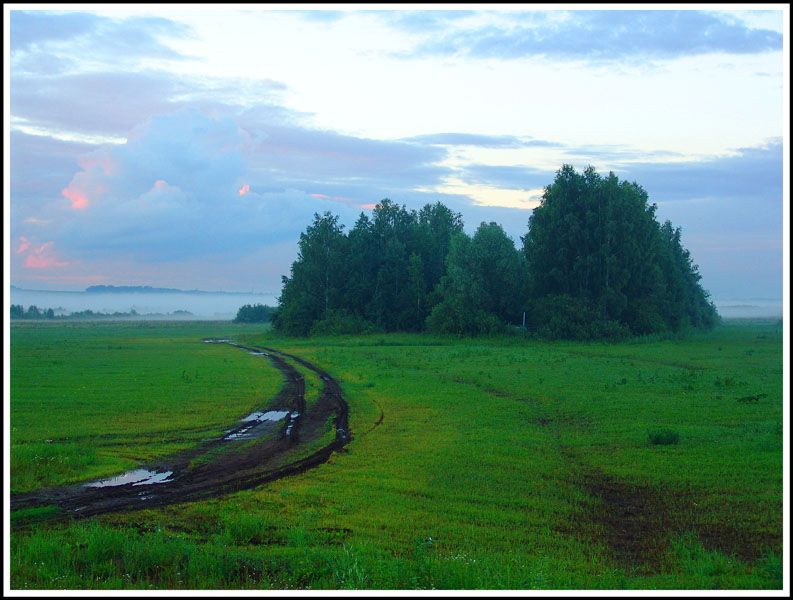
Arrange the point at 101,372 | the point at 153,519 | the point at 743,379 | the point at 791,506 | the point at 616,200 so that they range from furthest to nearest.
Answer: the point at 616,200 < the point at 101,372 < the point at 743,379 < the point at 153,519 < the point at 791,506

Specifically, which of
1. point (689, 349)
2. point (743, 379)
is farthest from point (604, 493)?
point (689, 349)

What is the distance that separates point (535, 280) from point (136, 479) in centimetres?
5438

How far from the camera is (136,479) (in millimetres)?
12352

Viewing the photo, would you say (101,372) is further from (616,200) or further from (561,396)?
(616,200)

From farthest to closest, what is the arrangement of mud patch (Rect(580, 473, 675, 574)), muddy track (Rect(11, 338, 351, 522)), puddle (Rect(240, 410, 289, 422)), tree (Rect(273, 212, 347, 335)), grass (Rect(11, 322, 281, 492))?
tree (Rect(273, 212, 347, 335)) < puddle (Rect(240, 410, 289, 422)) < grass (Rect(11, 322, 281, 492)) < muddy track (Rect(11, 338, 351, 522)) < mud patch (Rect(580, 473, 675, 574))

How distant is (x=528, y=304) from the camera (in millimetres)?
63625

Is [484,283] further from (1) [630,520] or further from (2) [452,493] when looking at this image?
(1) [630,520]

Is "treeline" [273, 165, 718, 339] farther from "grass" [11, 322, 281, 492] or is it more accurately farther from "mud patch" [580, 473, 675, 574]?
"mud patch" [580, 473, 675, 574]

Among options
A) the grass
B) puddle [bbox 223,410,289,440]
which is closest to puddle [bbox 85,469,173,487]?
the grass

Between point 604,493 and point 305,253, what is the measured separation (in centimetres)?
6774

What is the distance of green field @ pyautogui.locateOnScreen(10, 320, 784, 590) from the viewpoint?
7613 millimetres

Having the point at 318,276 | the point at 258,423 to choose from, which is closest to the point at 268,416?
the point at 258,423

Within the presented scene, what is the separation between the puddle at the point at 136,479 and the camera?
39.4ft

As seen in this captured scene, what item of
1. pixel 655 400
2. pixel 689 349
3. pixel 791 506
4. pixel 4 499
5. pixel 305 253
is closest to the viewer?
pixel 4 499
